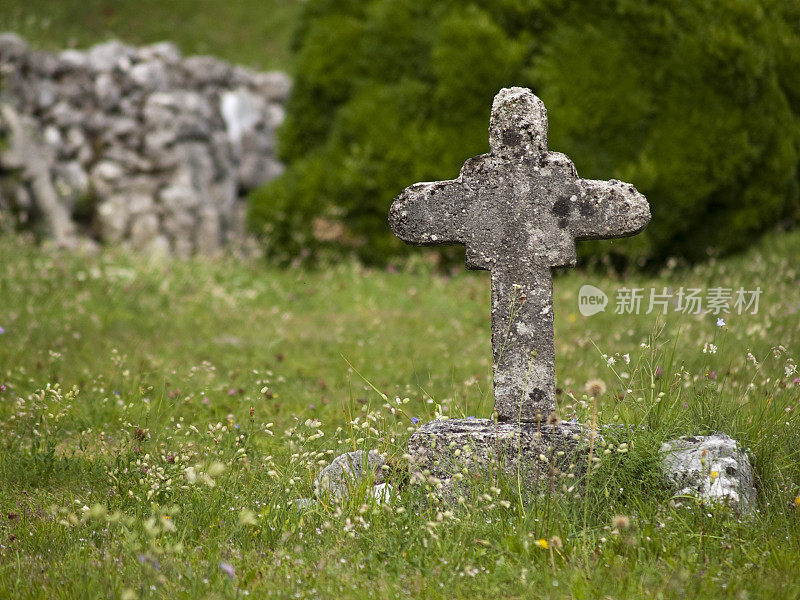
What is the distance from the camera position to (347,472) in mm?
3777

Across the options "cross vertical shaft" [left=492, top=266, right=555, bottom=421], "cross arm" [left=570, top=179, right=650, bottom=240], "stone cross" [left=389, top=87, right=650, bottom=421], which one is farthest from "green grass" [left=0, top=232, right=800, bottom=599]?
"cross arm" [left=570, top=179, right=650, bottom=240]

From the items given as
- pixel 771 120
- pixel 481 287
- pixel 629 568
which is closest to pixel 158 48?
pixel 481 287

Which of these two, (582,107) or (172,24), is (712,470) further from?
(172,24)

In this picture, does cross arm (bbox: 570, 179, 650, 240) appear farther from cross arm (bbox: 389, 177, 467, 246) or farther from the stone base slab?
the stone base slab

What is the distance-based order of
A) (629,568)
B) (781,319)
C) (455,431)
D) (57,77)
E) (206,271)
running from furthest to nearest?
1. (57,77)
2. (206,271)
3. (781,319)
4. (455,431)
5. (629,568)

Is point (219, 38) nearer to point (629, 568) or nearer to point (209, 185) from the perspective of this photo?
point (209, 185)

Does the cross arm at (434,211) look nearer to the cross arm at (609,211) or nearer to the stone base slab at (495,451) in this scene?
the cross arm at (609,211)

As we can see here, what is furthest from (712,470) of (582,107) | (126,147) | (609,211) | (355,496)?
(126,147)

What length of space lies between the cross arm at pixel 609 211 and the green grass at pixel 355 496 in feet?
1.83

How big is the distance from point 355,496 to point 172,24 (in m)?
18.2

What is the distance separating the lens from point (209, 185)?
42.4 ft

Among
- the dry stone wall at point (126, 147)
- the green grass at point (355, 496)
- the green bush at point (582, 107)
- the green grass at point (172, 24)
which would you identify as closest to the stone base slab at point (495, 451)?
the green grass at point (355, 496)

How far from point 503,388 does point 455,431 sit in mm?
362

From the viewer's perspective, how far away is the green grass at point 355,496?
287 centimetres
